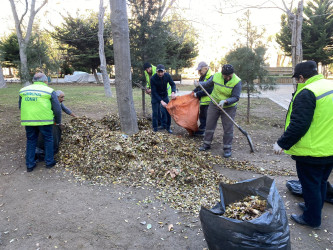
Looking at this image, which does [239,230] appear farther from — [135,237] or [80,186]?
[80,186]

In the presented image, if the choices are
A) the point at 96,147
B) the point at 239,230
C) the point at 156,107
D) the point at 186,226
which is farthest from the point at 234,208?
the point at 156,107

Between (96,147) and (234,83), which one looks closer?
(96,147)

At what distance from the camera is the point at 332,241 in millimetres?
2611

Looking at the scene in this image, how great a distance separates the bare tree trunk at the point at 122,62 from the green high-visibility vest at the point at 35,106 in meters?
1.31

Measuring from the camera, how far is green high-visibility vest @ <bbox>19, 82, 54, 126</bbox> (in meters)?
4.09

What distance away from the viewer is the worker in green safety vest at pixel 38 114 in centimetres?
411

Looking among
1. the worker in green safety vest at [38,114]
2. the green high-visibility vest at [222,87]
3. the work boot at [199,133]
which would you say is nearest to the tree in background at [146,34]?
the work boot at [199,133]

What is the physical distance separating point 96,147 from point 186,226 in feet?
7.11

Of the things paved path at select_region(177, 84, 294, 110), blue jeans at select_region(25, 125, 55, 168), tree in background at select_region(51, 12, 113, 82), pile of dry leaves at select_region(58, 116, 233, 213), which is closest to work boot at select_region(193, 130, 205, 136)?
pile of dry leaves at select_region(58, 116, 233, 213)

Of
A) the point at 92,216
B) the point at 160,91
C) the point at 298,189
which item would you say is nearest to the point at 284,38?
the point at 160,91

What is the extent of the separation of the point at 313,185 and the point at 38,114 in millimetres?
3842

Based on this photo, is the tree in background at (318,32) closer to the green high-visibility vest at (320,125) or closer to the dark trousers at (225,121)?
the dark trousers at (225,121)

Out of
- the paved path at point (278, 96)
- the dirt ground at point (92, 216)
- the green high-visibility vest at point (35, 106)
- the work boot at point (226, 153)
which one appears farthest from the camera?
the paved path at point (278, 96)

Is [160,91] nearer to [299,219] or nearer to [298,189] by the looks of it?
[298,189]
